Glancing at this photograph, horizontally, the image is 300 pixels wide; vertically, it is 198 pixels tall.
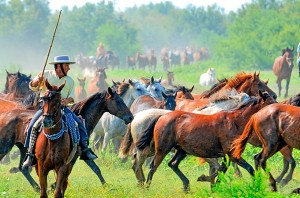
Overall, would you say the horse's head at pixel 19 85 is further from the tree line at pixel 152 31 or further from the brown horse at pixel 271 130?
the tree line at pixel 152 31

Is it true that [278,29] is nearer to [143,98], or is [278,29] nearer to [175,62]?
[175,62]

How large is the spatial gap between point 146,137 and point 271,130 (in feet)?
7.69

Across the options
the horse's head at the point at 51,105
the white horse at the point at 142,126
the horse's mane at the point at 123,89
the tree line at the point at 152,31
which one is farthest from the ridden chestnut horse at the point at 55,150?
the tree line at the point at 152,31

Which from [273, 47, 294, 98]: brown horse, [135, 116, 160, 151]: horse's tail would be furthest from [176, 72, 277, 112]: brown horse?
[273, 47, 294, 98]: brown horse

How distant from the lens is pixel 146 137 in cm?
1609

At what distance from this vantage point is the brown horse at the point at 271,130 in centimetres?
1481

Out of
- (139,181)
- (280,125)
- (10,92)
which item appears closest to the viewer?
(280,125)

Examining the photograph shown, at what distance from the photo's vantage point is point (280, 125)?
14.9 m

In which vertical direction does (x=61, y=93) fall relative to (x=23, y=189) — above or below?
above

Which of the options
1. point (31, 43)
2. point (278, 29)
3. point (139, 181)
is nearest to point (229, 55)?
point (278, 29)

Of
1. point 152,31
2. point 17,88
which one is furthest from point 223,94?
point 152,31

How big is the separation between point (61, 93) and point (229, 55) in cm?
5138

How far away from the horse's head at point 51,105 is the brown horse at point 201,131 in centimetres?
344

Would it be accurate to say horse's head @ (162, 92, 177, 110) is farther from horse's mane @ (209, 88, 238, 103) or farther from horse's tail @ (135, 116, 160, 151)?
horse's tail @ (135, 116, 160, 151)
